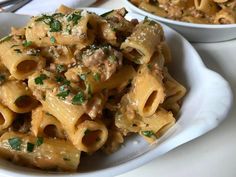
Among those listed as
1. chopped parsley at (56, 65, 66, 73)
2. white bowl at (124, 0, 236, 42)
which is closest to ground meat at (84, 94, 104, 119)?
chopped parsley at (56, 65, 66, 73)

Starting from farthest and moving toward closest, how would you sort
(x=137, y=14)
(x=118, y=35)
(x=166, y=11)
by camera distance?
(x=166, y=11) → (x=137, y=14) → (x=118, y=35)

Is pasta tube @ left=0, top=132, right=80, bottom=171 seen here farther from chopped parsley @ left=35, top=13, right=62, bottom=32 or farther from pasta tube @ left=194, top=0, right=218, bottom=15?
pasta tube @ left=194, top=0, right=218, bottom=15

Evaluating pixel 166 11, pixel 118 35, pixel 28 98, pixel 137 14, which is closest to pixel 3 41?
pixel 28 98

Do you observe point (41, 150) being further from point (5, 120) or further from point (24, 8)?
point (24, 8)

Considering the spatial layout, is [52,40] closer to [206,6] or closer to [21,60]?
[21,60]

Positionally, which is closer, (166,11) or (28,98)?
(28,98)

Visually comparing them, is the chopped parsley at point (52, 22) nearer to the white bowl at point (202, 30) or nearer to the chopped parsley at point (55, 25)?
the chopped parsley at point (55, 25)
